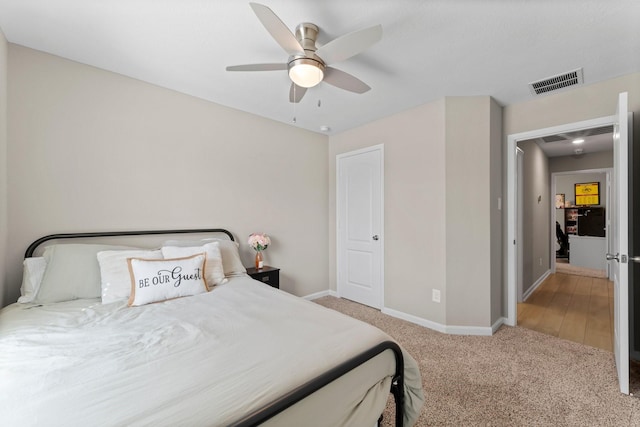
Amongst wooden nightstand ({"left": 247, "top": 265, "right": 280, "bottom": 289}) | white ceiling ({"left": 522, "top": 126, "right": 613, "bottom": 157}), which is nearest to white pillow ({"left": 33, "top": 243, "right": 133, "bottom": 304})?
wooden nightstand ({"left": 247, "top": 265, "right": 280, "bottom": 289})

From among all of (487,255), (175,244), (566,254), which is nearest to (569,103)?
(487,255)

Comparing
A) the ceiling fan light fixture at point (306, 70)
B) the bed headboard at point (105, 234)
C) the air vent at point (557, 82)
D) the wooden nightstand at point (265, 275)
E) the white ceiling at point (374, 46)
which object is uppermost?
the white ceiling at point (374, 46)

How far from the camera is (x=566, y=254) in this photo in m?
6.98

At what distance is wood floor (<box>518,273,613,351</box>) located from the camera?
2756 mm

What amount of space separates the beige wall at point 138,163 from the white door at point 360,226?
0.61 meters

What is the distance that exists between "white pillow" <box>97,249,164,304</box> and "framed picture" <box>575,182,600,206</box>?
955 centimetres

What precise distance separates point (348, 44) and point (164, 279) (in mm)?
1982

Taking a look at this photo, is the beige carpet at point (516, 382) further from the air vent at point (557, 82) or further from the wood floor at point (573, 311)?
the air vent at point (557, 82)

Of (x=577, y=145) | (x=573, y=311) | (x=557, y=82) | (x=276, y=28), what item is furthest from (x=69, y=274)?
(x=577, y=145)

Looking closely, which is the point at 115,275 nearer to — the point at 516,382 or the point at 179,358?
the point at 179,358

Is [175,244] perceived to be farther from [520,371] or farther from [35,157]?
[520,371]

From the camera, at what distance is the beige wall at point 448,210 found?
9.21ft

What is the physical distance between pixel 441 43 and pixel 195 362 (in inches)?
96.8

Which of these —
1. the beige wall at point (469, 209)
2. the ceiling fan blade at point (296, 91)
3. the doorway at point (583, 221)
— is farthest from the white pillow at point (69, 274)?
the doorway at point (583, 221)
